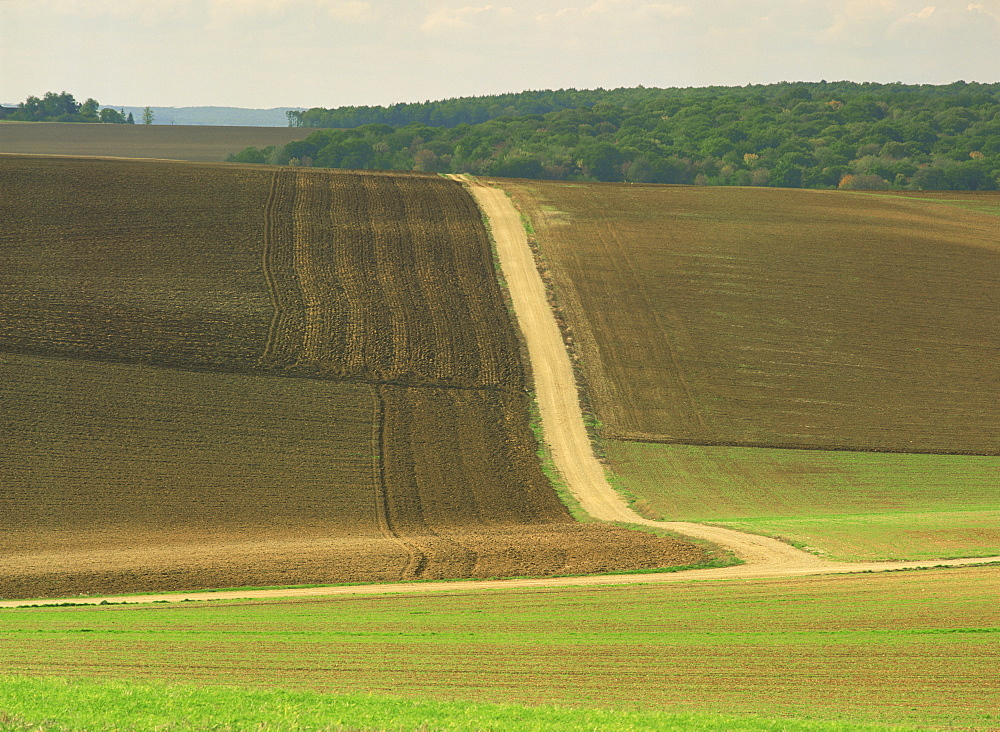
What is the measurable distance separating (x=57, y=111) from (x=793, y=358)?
551 ft

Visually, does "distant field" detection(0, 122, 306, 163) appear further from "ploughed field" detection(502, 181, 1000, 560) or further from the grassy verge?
the grassy verge

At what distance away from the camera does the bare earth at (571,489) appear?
2245 cm

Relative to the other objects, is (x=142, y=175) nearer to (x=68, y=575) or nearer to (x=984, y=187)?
(x=68, y=575)

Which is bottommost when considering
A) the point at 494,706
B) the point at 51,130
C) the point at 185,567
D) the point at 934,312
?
the point at 185,567

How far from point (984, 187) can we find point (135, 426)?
8789 centimetres

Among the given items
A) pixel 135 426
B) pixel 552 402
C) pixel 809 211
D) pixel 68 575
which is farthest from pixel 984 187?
pixel 68 575

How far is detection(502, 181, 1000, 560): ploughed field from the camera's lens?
32375 millimetres

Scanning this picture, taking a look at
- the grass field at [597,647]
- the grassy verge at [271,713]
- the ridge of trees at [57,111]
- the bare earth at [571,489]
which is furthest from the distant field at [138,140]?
the grassy verge at [271,713]

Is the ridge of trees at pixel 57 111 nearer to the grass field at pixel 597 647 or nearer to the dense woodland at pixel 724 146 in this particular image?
the dense woodland at pixel 724 146

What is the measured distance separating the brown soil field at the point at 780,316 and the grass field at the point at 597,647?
17624 millimetres

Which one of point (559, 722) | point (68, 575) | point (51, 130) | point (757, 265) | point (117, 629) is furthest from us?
point (51, 130)

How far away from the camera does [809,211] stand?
207 ft

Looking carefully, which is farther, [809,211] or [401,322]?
[809,211]

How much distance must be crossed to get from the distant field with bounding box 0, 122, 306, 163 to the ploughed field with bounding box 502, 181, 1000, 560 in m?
72.3
